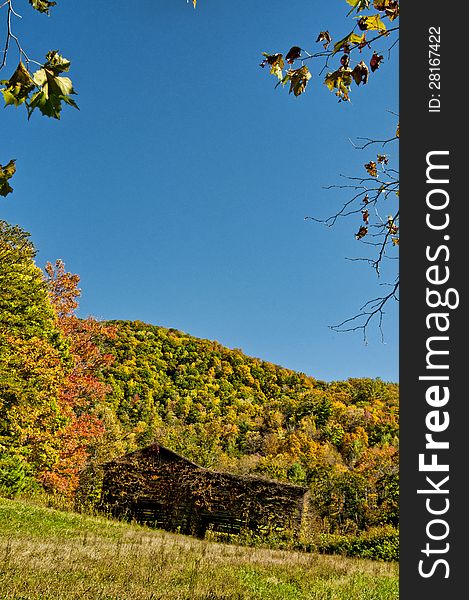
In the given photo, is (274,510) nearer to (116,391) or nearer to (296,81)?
(296,81)

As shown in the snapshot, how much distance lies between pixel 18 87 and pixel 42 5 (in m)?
0.50

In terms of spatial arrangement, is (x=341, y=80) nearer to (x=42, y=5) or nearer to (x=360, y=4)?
(x=360, y=4)

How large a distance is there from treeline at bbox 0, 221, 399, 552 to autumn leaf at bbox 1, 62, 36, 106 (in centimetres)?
1712

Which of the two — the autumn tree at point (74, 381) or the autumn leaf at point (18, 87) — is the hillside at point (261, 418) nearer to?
the autumn tree at point (74, 381)

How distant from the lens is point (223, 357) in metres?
51.0

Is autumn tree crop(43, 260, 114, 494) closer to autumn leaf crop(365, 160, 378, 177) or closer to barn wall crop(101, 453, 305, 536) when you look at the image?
barn wall crop(101, 453, 305, 536)

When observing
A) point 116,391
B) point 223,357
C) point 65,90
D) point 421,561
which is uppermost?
point 223,357

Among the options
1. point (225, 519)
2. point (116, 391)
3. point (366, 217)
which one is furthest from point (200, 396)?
point (366, 217)

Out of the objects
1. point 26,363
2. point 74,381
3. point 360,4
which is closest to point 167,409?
point 74,381

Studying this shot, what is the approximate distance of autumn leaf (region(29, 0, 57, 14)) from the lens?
2426mm

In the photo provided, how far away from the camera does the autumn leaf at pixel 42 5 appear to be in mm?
2426

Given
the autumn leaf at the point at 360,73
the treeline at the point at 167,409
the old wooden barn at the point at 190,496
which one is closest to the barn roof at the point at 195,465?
the old wooden barn at the point at 190,496

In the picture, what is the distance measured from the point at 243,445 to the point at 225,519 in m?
14.4

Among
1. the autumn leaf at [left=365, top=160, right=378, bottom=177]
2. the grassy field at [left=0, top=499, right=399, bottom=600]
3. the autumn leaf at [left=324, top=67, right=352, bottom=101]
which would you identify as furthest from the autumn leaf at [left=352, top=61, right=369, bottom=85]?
the grassy field at [left=0, top=499, right=399, bottom=600]
